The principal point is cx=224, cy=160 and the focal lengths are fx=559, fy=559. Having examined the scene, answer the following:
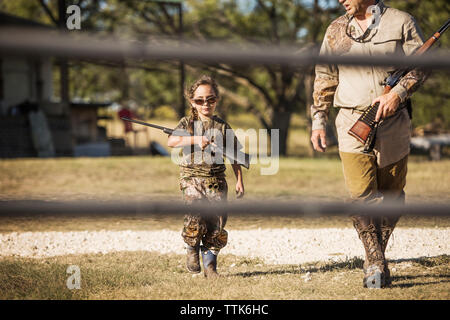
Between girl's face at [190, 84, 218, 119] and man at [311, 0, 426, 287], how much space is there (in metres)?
0.60

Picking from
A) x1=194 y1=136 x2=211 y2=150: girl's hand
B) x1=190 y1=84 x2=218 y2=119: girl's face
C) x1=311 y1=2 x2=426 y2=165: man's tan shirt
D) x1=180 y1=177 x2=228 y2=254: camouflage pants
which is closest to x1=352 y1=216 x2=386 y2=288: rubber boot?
x1=311 y1=2 x2=426 y2=165: man's tan shirt

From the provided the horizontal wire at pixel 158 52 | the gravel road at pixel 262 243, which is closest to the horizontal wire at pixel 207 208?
the horizontal wire at pixel 158 52

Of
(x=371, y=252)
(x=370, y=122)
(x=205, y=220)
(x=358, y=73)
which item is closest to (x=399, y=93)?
(x=370, y=122)

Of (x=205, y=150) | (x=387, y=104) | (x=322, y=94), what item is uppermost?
(x=322, y=94)

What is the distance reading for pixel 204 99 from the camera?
3230 mm

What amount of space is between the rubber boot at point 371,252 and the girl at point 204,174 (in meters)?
0.70

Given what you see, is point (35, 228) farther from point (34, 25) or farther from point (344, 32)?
point (34, 25)

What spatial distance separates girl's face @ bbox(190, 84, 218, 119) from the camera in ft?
10.6

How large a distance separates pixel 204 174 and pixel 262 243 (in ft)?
5.33

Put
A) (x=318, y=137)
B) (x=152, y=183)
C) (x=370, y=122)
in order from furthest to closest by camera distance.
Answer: (x=152, y=183) < (x=318, y=137) < (x=370, y=122)

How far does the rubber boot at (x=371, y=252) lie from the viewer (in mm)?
2926

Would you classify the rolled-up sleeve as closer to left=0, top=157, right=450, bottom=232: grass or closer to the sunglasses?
the sunglasses

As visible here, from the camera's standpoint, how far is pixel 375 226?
9.77 ft

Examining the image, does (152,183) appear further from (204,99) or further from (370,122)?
(370,122)
